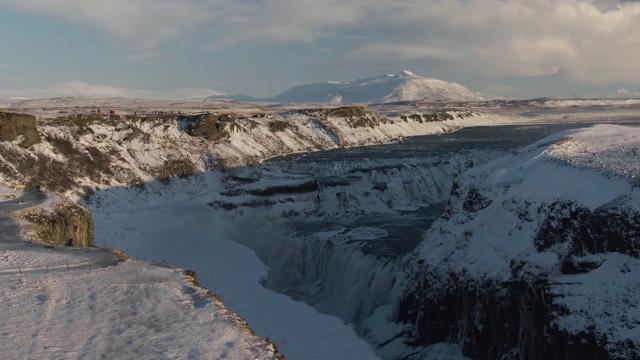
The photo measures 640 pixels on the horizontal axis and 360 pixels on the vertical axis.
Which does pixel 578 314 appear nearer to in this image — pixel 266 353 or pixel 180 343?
pixel 266 353

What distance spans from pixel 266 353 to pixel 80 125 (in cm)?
4309

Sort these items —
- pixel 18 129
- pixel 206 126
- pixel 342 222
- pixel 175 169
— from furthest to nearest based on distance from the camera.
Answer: pixel 206 126, pixel 175 169, pixel 18 129, pixel 342 222

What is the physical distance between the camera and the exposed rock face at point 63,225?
22141 mm

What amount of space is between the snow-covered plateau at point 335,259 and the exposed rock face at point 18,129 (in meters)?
0.10

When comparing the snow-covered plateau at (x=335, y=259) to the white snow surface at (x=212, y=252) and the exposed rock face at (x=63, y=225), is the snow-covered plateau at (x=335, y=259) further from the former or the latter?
the exposed rock face at (x=63, y=225)

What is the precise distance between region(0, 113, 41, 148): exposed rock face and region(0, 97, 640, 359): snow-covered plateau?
10 cm

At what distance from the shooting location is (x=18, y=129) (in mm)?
42531

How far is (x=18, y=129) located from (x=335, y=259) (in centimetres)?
2755

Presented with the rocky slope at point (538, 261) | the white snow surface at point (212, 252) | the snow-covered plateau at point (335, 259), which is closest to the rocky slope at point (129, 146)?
the snow-covered plateau at point (335, 259)

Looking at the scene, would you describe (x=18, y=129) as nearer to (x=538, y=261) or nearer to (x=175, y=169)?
(x=175, y=169)

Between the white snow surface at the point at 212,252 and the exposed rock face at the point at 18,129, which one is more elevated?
the exposed rock face at the point at 18,129

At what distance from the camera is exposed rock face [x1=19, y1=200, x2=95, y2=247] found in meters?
22.1

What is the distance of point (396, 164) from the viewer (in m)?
53.1

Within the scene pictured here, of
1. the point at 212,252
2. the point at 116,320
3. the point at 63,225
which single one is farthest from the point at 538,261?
the point at 212,252
